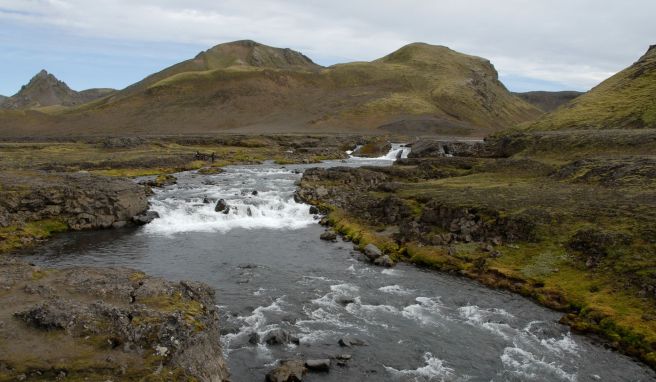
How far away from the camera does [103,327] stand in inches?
818

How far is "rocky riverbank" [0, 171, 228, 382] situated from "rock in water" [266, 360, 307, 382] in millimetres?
2213

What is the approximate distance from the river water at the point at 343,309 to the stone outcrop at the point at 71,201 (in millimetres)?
2744

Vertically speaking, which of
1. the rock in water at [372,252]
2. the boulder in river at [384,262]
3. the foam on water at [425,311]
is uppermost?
the rock in water at [372,252]

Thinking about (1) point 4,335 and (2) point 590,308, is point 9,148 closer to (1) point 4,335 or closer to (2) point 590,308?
(1) point 4,335

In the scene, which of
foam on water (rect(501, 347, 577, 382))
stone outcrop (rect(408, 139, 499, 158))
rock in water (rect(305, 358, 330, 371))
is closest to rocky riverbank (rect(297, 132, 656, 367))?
foam on water (rect(501, 347, 577, 382))

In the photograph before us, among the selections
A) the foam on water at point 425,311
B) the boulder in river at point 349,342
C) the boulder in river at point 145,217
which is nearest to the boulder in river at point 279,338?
the boulder in river at point 349,342

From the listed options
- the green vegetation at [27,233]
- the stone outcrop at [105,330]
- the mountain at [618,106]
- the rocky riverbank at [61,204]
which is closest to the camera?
the stone outcrop at [105,330]

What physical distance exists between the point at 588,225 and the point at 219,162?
264ft

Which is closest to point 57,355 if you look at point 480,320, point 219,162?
point 480,320

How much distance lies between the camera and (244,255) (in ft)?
151

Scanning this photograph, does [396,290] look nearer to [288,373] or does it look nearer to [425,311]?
[425,311]

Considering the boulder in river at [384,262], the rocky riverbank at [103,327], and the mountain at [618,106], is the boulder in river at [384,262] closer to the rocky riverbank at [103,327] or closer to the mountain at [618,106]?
the rocky riverbank at [103,327]

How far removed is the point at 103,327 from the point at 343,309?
1646 centimetres

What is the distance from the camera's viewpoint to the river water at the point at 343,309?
26.4 m
